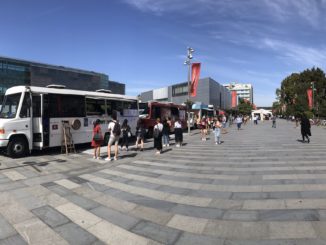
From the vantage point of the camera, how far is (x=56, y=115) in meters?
13.8

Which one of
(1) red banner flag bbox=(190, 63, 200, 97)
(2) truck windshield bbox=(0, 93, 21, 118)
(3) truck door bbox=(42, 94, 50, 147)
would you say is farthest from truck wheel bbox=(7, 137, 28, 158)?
(1) red banner flag bbox=(190, 63, 200, 97)

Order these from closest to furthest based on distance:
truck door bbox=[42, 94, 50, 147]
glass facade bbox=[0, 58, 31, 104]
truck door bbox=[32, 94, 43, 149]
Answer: truck door bbox=[32, 94, 43, 149], truck door bbox=[42, 94, 50, 147], glass facade bbox=[0, 58, 31, 104]

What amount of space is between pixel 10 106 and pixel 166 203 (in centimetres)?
980

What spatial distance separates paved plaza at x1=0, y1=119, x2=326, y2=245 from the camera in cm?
457

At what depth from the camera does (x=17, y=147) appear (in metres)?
12.5

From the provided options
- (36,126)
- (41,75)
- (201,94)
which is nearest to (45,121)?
(36,126)

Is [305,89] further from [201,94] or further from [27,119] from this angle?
[27,119]

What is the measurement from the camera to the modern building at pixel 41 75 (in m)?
75.0

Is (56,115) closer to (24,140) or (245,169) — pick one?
(24,140)

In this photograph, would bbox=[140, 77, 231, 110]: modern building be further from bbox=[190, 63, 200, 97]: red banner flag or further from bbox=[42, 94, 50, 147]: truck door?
bbox=[42, 94, 50, 147]: truck door

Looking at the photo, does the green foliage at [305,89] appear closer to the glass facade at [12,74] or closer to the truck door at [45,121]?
the truck door at [45,121]

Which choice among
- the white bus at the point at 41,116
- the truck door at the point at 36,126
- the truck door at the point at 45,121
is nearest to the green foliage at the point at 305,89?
the white bus at the point at 41,116

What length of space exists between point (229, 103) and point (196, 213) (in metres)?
119

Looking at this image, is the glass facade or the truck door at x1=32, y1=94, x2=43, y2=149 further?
the glass facade
